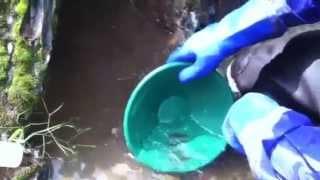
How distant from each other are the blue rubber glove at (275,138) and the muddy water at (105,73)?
65cm

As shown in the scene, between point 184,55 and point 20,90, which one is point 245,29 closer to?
point 184,55

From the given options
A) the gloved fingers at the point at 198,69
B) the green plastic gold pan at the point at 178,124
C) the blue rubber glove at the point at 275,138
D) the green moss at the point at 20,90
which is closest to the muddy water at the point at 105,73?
the green plastic gold pan at the point at 178,124

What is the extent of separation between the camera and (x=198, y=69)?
5.41 ft

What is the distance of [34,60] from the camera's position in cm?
188

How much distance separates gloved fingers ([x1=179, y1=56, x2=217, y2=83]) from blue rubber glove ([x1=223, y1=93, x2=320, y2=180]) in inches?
5.7

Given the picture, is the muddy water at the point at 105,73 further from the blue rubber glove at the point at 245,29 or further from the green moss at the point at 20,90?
the blue rubber glove at the point at 245,29

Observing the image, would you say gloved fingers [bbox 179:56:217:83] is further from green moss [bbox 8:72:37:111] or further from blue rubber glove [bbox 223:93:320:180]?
green moss [bbox 8:72:37:111]

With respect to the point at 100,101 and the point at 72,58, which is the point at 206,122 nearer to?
the point at 100,101

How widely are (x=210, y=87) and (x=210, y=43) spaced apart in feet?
1.39

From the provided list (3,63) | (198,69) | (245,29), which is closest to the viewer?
(245,29)

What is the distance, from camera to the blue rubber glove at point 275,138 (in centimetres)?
124

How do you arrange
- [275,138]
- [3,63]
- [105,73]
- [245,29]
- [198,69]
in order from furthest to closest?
[105,73] < [3,63] < [198,69] < [245,29] < [275,138]

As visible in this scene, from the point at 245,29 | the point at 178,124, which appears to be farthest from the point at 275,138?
the point at 178,124

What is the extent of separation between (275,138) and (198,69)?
1.31 ft
